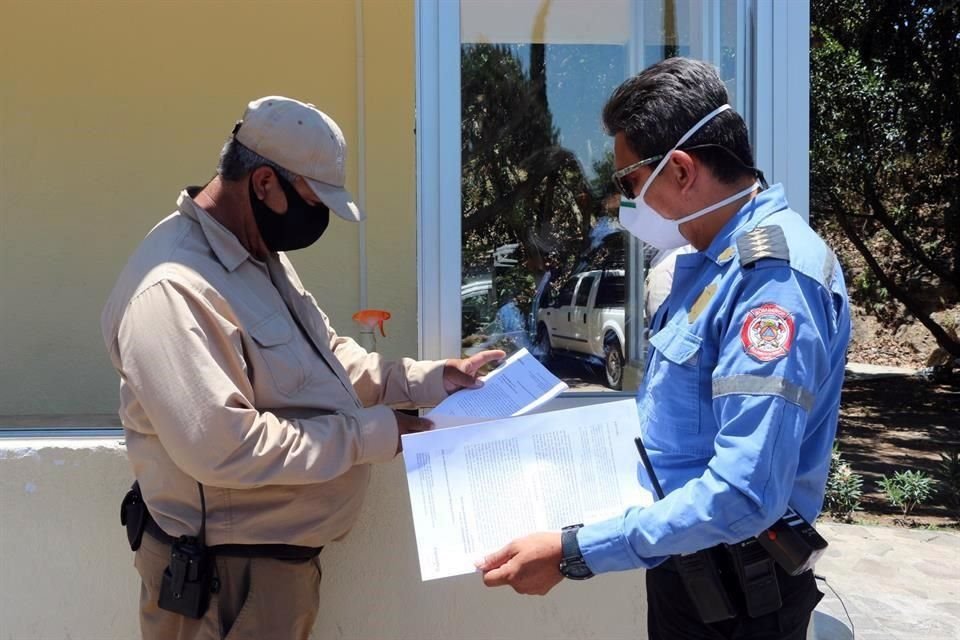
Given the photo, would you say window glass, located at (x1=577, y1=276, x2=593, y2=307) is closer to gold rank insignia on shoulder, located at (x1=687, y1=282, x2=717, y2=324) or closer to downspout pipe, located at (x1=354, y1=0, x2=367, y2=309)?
gold rank insignia on shoulder, located at (x1=687, y1=282, x2=717, y2=324)

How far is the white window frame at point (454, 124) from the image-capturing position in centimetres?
257

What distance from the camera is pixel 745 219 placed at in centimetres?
158

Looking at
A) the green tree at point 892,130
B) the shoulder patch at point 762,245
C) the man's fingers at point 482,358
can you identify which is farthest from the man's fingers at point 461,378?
the green tree at point 892,130

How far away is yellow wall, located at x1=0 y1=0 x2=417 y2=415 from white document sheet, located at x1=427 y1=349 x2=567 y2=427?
93.8 inches

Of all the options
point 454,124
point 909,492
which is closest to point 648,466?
point 454,124

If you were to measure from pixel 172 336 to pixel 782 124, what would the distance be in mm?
1857

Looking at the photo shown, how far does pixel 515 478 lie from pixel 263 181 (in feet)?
2.87

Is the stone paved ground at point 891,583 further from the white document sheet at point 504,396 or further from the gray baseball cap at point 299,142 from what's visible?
the gray baseball cap at point 299,142

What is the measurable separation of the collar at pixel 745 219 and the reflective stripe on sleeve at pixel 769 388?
9.8 inches

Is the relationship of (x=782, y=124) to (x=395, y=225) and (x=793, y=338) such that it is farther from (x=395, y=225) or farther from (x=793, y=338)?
(x=395, y=225)

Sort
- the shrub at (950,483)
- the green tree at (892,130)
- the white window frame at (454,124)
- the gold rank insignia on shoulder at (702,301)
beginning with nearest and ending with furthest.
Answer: the gold rank insignia on shoulder at (702,301), the white window frame at (454,124), the shrub at (950,483), the green tree at (892,130)

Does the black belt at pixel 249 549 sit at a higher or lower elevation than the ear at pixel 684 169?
lower

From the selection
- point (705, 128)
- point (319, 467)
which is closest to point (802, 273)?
point (705, 128)

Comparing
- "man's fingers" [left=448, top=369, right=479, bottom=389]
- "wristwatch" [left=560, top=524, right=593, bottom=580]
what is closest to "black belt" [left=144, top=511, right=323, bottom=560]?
"man's fingers" [left=448, top=369, right=479, bottom=389]
